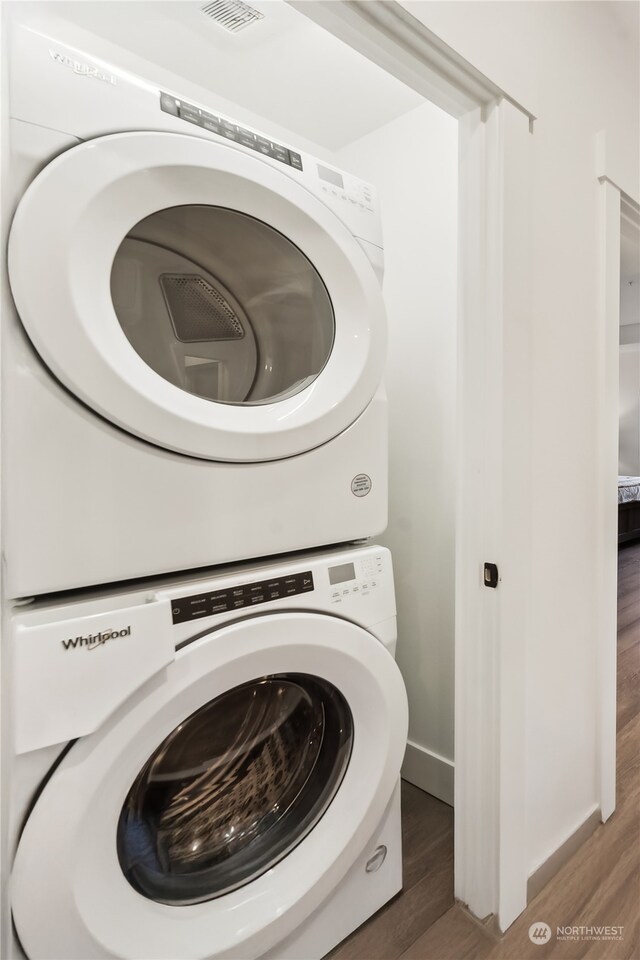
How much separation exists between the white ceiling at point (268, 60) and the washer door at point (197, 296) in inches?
34.0

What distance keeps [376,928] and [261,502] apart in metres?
1.08

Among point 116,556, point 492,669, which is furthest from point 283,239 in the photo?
point 492,669

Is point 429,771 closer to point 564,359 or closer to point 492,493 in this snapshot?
point 492,493

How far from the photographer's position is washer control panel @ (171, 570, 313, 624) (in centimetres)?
83

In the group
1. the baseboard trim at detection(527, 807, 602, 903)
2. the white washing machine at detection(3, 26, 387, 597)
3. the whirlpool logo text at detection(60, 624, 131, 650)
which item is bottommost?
the baseboard trim at detection(527, 807, 602, 903)

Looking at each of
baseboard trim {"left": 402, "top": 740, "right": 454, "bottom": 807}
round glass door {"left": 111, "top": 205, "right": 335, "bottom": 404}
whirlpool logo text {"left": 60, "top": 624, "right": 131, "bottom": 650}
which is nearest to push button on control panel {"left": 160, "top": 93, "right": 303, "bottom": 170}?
round glass door {"left": 111, "top": 205, "right": 335, "bottom": 404}

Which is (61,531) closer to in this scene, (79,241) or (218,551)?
(218,551)

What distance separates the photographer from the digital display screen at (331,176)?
3.46ft

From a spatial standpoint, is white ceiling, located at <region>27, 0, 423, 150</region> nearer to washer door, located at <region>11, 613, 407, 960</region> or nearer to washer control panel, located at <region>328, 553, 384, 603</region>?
washer control panel, located at <region>328, 553, 384, 603</region>

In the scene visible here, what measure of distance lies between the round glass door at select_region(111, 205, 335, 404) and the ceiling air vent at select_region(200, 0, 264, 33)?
0.87 metres

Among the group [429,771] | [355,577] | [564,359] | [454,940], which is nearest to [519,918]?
[454,940]

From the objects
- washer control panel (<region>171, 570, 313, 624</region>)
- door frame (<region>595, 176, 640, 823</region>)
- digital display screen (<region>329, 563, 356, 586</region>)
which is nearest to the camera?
washer control panel (<region>171, 570, 313, 624</region>)

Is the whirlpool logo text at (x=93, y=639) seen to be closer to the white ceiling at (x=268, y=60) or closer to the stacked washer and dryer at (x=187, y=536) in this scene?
the stacked washer and dryer at (x=187, y=536)

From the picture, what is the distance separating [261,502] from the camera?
0.94m
